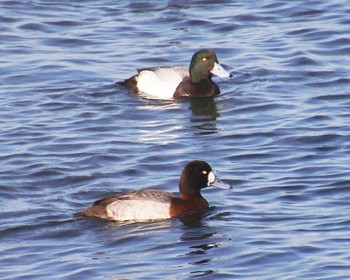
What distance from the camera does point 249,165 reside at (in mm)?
16312

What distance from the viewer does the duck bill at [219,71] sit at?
792 inches

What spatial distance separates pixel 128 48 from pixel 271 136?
542 centimetres

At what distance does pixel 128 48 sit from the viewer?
22500 millimetres

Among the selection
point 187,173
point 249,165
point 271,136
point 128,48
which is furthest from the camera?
point 128,48

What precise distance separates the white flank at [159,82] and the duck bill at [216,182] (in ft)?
17.5

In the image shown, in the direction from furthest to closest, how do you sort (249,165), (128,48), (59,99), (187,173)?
(128,48)
(59,99)
(249,165)
(187,173)

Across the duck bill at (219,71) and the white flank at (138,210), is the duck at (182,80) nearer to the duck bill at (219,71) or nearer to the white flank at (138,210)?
the duck bill at (219,71)

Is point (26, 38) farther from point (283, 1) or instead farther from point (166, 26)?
point (283, 1)

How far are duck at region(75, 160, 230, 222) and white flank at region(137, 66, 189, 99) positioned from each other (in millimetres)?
5423

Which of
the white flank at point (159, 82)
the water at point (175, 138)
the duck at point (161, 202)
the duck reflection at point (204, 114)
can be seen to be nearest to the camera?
the water at point (175, 138)

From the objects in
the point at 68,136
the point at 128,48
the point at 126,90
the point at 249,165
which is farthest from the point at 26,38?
the point at 249,165

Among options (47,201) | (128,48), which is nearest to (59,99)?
(128,48)

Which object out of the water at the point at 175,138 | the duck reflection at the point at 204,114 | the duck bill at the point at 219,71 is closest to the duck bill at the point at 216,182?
the water at the point at 175,138

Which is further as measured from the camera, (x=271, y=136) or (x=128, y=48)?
(x=128, y=48)
